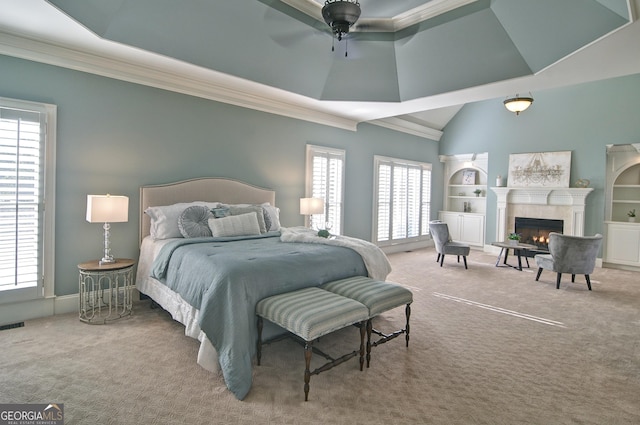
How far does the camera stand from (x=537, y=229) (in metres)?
7.68

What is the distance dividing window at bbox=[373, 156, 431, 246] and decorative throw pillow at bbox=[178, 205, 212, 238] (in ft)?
14.0

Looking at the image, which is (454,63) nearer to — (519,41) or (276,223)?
(519,41)

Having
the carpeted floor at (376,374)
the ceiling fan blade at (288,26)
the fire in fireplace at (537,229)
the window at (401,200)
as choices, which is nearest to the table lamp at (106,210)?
the carpeted floor at (376,374)

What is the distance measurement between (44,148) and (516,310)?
567 centimetres

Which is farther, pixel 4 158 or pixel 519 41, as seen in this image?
pixel 519 41

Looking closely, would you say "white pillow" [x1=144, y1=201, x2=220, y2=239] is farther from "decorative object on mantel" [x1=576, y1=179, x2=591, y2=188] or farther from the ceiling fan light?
"decorative object on mantel" [x1=576, y1=179, x2=591, y2=188]

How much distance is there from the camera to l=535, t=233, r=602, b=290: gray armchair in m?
4.95

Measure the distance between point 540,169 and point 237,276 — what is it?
755 cm

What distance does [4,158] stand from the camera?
10.6 ft

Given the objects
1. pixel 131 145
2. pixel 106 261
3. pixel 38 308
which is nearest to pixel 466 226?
pixel 131 145

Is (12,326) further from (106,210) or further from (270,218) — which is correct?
(270,218)

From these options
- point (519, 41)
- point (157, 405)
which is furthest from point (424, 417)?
point (519, 41)

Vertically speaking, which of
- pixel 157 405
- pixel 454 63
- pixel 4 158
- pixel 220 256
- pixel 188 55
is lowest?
pixel 157 405

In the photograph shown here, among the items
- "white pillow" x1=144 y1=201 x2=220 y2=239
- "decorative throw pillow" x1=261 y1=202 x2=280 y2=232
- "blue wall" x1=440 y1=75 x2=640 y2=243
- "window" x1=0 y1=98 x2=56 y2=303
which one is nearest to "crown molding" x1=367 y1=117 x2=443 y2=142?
"blue wall" x1=440 y1=75 x2=640 y2=243
